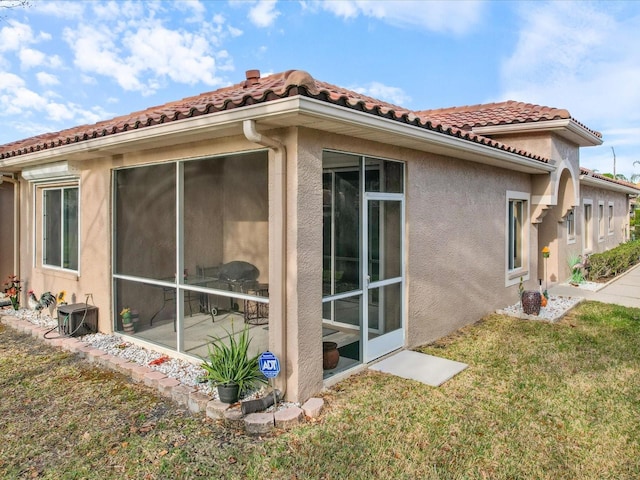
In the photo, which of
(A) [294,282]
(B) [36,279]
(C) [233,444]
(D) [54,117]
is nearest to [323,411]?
(C) [233,444]

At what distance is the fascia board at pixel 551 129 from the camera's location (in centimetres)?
1101

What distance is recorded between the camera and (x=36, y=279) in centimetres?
1018

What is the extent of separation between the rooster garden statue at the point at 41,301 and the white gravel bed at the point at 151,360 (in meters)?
0.35

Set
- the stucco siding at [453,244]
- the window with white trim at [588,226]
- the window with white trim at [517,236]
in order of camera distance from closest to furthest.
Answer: the stucco siding at [453,244], the window with white trim at [517,236], the window with white trim at [588,226]

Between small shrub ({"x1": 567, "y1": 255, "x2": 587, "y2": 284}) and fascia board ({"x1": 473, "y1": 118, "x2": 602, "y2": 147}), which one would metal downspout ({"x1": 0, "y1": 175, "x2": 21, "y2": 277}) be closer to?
fascia board ({"x1": 473, "y1": 118, "x2": 602, "y2": 147})

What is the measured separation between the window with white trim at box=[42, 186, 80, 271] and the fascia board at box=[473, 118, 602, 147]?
1040 cm

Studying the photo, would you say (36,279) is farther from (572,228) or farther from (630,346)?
(572,228)

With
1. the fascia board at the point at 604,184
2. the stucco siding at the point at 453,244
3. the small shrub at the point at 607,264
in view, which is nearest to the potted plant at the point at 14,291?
the stucco siding at the point at 453,244

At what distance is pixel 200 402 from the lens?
5258mm

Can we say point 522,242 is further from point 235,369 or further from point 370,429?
point 235,369

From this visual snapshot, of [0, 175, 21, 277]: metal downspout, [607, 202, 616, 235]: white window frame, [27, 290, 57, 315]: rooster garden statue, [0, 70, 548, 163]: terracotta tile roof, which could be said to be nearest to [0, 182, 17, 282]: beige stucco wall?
[0, 175, 21, 277]: metal downspout

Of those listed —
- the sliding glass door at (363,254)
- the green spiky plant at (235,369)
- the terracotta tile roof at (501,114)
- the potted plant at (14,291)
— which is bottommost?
the green spiky plant at (235,369)

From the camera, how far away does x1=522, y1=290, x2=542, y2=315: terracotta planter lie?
9.83 meters

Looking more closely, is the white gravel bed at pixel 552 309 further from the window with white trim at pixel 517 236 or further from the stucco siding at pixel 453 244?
the window with white trim at pixel 517 236
